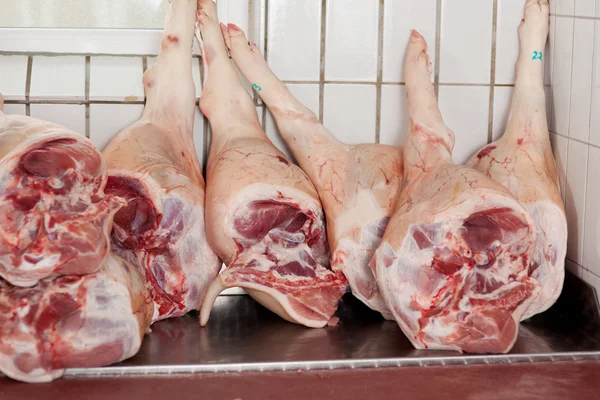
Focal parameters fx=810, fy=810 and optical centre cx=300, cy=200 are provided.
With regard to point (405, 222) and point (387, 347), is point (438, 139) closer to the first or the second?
point (405, 222)

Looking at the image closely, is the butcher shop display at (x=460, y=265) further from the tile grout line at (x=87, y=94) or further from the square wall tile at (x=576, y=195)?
the tile grout line at (x=87, y=94)

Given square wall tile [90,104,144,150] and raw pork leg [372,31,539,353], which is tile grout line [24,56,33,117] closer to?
square wall tile [90,104,144,150]

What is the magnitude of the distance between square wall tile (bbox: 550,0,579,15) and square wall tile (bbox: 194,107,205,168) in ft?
3.41

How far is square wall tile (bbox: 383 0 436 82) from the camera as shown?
7.64ft

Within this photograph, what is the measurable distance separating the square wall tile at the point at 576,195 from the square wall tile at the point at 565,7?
35 cm

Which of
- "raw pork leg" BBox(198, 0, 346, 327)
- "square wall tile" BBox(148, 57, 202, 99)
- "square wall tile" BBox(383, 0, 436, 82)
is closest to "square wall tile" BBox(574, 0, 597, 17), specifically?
"square wall tile" BBox(383, 0, 436, 82)

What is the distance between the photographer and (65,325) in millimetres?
1645

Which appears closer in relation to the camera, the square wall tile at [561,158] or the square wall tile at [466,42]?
the square wall tile at [561,158]

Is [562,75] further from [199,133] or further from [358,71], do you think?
[199,133]

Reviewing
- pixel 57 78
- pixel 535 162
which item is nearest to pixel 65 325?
pixel 57 78

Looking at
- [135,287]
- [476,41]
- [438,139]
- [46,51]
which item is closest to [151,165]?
[135,287]

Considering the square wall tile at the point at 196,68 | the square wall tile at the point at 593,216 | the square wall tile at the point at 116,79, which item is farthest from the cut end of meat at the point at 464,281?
the square wall tile at the point at 116,79

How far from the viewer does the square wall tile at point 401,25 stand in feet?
7.64

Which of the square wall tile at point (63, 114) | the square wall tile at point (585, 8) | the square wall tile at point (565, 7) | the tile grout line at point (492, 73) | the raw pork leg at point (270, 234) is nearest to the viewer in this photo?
the raw pork leg at point (270, 234)
